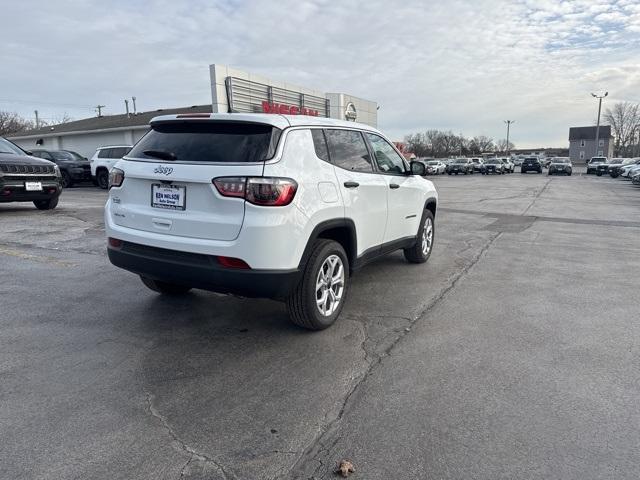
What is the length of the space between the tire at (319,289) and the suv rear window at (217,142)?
930 mm

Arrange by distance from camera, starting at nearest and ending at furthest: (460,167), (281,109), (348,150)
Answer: (348,150)
(281,109)
(460,167)

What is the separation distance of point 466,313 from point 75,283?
4.43m

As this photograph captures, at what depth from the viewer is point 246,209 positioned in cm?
340

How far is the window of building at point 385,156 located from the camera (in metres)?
5.22

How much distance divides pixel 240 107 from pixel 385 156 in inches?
673

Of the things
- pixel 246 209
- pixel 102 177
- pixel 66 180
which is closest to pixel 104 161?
pixel 102 177

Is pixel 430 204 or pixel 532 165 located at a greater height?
pixel 532 165

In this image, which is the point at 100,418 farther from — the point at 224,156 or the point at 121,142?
the point at 121,142

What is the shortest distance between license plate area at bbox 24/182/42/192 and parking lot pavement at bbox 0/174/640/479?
5.35 metres

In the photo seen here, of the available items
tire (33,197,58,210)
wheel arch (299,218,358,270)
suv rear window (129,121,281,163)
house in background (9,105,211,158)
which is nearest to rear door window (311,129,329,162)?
suv rear window (129,121,281,163)

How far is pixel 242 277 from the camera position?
344cm

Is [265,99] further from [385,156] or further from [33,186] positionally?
[385,156]

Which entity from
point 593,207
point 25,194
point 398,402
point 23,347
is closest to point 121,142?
point 25,194

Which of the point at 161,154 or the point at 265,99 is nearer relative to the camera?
the point at 161,154
